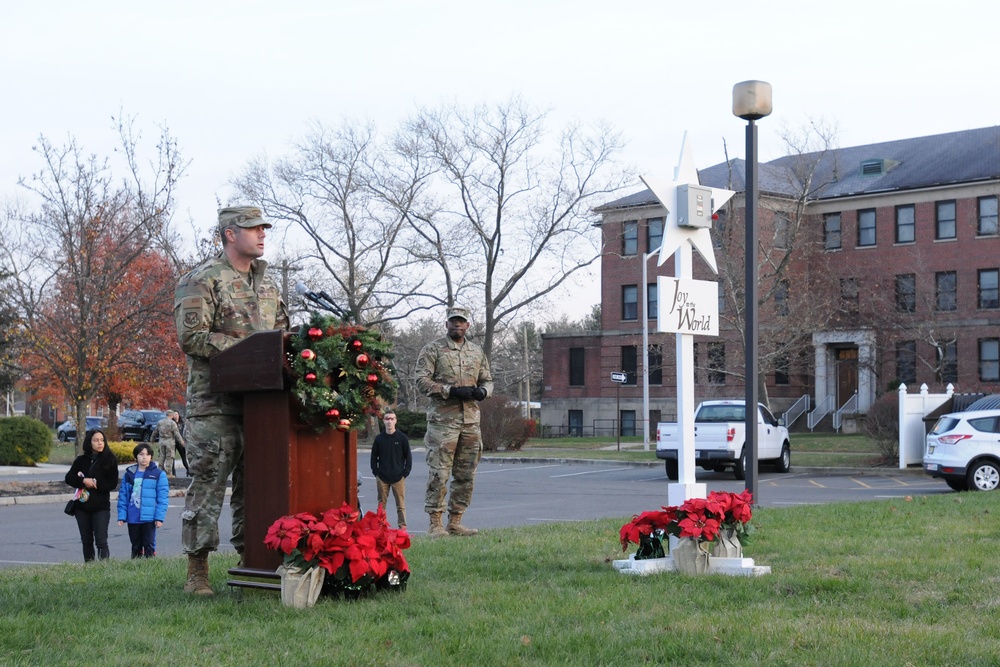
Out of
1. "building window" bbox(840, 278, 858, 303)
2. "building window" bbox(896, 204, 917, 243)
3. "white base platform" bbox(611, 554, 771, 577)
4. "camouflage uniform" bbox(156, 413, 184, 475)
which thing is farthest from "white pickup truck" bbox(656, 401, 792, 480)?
"building window" bbox(896, 204, 917, 243)

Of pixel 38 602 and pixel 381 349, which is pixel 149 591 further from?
pixel 381 349

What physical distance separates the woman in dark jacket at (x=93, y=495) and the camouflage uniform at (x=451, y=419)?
3319mm

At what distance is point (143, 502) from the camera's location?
1173 centimetres

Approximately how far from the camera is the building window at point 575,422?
59.1 meters

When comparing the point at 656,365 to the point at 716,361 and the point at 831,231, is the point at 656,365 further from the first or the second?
the point at 831,231

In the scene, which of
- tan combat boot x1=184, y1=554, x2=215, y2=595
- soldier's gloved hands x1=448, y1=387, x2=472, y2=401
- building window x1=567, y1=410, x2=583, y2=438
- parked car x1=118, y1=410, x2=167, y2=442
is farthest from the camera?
building window x1=567, y1=410, x2=583, y2=438

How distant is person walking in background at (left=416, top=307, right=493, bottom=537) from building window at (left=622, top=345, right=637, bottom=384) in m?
46.9

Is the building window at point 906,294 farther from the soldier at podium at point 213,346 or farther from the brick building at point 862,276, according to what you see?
the soldier at podium at point 213,346

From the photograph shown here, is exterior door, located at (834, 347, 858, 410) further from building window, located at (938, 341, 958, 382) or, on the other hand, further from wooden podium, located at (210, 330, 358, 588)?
Result: wooden podium, located at (210, 330, 358, 588)

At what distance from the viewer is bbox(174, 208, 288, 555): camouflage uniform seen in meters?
6.72

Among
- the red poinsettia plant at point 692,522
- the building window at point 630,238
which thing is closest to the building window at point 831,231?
the building window at point 630,238

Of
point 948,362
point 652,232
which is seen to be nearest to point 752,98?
point 948,362

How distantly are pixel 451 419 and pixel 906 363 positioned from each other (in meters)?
43.8

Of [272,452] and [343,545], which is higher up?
[272,452]
